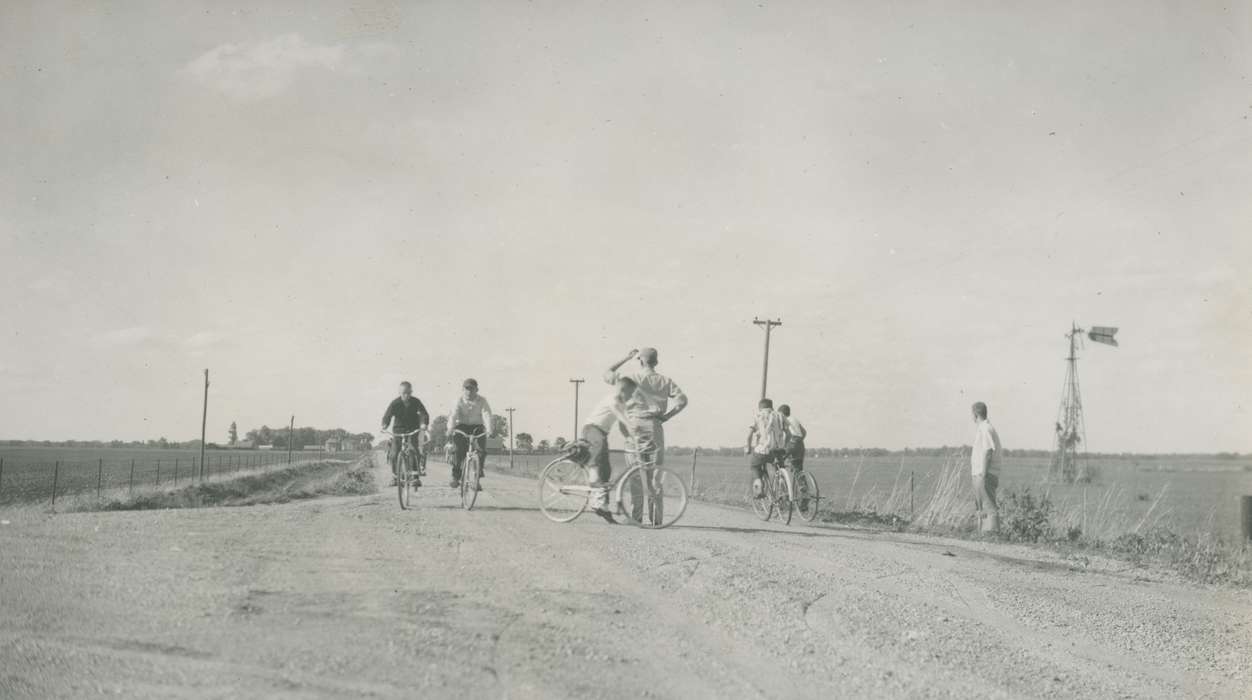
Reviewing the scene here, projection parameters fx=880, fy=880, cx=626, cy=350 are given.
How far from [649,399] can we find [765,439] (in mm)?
3497

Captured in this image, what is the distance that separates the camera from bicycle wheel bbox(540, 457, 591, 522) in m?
10.4

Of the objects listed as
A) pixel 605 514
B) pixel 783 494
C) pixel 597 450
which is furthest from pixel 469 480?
pixel 783 494

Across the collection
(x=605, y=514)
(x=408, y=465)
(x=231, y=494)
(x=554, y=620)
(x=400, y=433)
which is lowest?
(x=231, y=494)

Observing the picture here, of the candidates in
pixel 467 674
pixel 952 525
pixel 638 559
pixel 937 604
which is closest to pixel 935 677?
pixel 937 604

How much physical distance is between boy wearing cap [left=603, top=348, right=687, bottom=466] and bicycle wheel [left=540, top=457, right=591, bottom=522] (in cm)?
99

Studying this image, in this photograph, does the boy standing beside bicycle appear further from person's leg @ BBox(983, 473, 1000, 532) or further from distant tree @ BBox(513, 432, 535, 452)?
distant tree @ BBox(513, 432, 535, 452)

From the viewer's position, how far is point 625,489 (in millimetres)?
10109

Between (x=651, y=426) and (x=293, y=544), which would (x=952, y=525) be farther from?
(x=293, y=544)

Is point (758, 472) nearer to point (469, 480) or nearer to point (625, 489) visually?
point (625, 489)

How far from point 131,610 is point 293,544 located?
2492 millimetres

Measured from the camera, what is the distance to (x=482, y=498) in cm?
1515

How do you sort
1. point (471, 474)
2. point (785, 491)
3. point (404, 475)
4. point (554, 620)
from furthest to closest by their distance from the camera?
point (785, 491), point (404, 475), point (471, 474), point (554, 620)

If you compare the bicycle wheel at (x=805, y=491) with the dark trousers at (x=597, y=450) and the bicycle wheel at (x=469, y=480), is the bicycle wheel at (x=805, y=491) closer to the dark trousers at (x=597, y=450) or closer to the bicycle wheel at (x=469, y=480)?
the dark trousers at (x=597, y=450)

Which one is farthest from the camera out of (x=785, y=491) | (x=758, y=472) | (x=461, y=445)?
(x=758, y=472)
